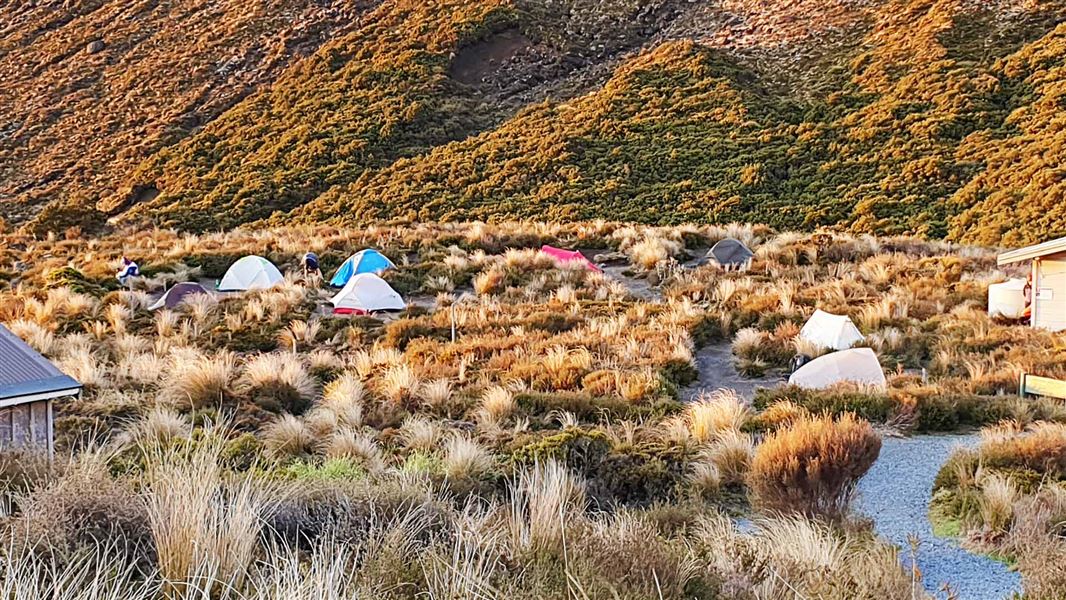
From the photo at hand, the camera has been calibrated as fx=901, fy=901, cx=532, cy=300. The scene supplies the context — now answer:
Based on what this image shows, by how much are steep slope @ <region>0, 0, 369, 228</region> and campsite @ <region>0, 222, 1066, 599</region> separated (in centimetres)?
2101

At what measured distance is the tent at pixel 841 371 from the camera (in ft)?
37.7

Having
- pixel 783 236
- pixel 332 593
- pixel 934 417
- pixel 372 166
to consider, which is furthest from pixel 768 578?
pixel 372 166

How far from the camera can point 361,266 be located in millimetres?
22391

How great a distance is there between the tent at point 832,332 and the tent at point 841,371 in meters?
2.00

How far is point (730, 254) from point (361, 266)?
9.66 meters

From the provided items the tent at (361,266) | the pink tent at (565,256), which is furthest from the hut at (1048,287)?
the tent at (361,266)

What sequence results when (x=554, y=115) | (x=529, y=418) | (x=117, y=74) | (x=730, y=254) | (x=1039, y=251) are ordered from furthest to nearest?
(x=117, y=74) < (x=554, y=115) < (x=730, y=254) < (x=1039, y=251) < (x=529, y=418)

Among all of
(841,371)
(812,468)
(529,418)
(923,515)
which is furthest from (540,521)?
(841,371)

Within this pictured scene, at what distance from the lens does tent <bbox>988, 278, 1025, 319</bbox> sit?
15.8m

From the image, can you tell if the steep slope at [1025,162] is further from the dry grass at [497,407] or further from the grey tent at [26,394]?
the grey tent at [26,394]

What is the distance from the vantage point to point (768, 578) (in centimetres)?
390

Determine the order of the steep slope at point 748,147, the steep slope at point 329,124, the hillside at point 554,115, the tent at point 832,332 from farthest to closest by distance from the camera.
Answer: the steep slope at point 329,124 < the hillside at point 554,115 < the steep slope at point 748,147 < the tent at point 832,332

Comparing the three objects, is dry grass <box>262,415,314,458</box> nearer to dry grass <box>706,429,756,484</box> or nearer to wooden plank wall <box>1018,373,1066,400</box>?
dry grass <box>706,429,756,484</box>

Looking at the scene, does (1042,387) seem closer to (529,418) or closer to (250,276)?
(529,418)
